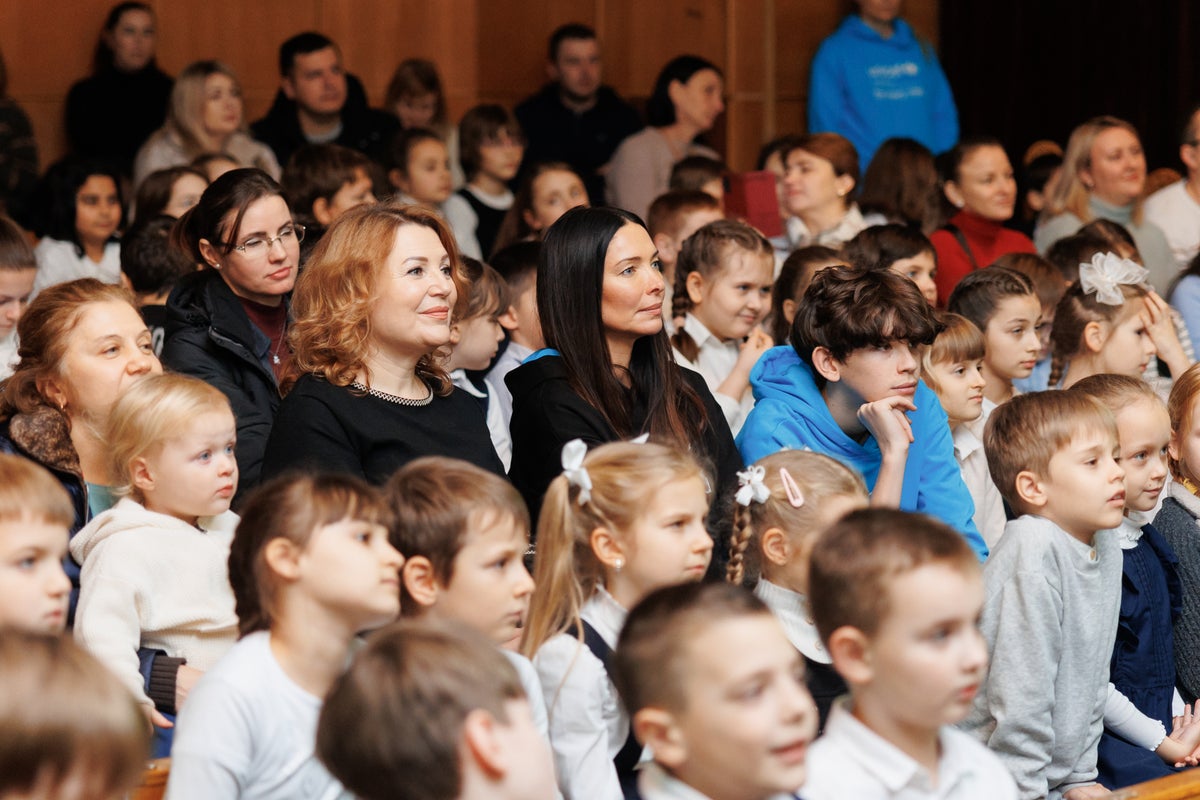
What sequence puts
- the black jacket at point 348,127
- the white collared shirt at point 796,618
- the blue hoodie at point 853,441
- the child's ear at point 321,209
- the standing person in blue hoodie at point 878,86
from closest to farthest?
1. the white collared shirt at point 796,618
2. the blue hoodie at point 853,441
3. the child's ear at point 321,209
4. the black jacket at point 348,127
5. the standing person in blue hoodie at point 878,86

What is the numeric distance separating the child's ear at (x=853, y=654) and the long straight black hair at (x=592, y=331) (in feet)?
3.22

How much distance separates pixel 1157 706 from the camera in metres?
3.07

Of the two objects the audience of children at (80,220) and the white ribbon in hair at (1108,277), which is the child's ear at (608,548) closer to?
the white ribbon in hair at (1108,277)

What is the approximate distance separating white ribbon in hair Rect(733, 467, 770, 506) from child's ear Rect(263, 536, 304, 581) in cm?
90

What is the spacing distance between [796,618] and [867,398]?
27.3 inches

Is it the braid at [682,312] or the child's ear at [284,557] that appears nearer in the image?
the child's ear at [284,557]

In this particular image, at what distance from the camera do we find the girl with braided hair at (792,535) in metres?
2.74

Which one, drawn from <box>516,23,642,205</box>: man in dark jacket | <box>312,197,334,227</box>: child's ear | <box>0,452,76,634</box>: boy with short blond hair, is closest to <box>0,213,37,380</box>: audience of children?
<box>312,197,334,227</box>: child's ear

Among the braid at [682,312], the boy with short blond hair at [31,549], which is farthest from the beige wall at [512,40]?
the boy with short blond hair at [31,549]

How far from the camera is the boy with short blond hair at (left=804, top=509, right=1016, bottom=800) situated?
79.9 inches

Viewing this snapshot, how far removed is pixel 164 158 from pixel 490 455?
3.41 metres

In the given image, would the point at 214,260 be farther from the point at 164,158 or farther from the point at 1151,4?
the point at 1151,4

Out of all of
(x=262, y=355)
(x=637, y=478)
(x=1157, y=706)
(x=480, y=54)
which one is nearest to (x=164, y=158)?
(x=480, y=54)

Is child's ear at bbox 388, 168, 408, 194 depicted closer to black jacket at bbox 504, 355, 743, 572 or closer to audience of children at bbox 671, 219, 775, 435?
audience of children at bbox 671, 219, 775, 435
